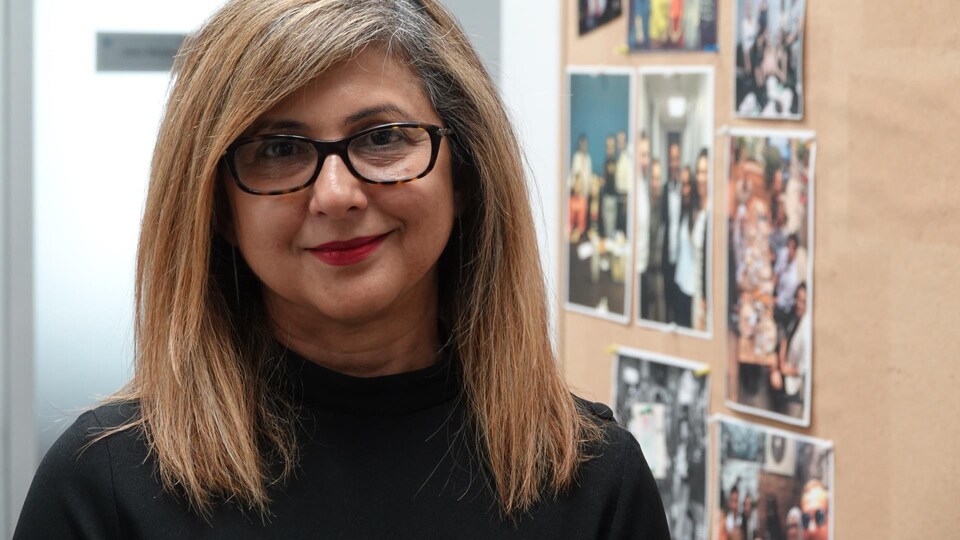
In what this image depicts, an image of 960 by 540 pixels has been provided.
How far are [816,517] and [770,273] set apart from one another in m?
0.37

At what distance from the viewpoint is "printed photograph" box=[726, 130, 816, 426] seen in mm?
2008

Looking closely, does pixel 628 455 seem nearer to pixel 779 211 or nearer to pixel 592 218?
pixel 779 211

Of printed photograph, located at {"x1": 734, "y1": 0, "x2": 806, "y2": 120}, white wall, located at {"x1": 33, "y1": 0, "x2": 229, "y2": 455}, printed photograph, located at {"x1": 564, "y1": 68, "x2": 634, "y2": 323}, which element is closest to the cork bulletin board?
printed photograph, located at {"x1": 734, "y1": 0, "x2": 806, "y2": 120}

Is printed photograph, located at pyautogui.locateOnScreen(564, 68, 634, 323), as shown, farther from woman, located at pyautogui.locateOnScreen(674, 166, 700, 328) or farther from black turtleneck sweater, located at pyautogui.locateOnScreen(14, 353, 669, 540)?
black turtleneck sweater, located at pyautogui.locateOnScreen(14, 353, 669, 540)

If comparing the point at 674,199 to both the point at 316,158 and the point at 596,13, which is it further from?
the point at 316,158

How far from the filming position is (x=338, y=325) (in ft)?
4.84

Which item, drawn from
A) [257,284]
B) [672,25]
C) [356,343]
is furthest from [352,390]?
[672,25]

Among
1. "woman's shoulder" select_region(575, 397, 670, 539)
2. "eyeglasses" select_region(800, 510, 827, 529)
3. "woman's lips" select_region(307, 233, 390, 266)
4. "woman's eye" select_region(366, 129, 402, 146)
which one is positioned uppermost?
"woman's eye" select_region(366, 129, 402, 146)

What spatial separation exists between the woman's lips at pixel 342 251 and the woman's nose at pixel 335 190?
0.11 feet

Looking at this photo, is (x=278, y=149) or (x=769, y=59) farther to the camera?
(x=769, y=59)

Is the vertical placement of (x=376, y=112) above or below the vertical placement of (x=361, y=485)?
above

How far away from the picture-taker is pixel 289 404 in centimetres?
149

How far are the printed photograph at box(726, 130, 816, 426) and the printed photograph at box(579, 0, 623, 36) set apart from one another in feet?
1.34

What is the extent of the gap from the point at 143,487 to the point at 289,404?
7.1 inches
